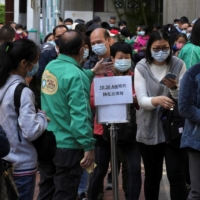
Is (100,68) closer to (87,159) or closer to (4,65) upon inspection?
(87,159)

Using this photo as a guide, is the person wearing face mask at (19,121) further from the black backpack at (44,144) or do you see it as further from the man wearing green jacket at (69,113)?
the man wearing green jacket at (69,113)

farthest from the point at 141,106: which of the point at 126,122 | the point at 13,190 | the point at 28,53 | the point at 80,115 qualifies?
the point at 13,190

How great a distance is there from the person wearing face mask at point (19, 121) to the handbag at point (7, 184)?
1.24ft

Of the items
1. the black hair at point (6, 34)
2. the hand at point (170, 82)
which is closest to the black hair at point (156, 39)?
the hand at point (170, 82)

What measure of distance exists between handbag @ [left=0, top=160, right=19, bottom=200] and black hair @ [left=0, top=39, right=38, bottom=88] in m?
0.77

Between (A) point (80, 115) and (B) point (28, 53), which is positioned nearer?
(B) point (28, 53)

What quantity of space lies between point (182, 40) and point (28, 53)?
7026 millimetres

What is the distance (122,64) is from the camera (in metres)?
6.60

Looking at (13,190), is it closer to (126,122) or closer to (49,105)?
(49,105)

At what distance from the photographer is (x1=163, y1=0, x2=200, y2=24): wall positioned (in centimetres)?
2614

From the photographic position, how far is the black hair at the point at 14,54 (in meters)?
4.73

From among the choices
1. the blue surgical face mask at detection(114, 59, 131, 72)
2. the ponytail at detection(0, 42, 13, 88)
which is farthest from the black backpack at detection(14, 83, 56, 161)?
the blue surgical face mask at detection(114, 59, 131, 72)

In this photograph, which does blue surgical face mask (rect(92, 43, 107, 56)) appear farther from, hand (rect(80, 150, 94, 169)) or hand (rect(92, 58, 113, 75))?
hand (rect(80, 150, 94, 169))

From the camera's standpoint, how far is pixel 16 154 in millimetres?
4672
